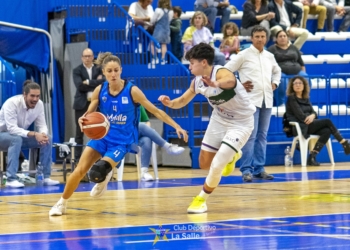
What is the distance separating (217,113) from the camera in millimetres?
8430

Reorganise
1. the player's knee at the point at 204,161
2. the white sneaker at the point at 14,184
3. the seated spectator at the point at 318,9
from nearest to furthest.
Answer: the player's knee at the point at 204,161
the white sneaker at the point at 14,184
the seated spectator at the point at 318,9

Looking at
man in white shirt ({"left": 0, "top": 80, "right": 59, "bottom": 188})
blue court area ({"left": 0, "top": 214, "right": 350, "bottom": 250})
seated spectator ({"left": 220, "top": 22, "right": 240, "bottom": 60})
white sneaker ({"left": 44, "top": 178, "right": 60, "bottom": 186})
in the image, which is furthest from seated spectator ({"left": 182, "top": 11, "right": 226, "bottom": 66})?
blue court area ({"left": 0, "top": 214, "right": 350, "bottom": 250})

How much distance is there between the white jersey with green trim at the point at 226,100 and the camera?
8070mm

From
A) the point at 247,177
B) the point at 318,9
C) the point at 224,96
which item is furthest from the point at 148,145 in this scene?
the point at 318,9

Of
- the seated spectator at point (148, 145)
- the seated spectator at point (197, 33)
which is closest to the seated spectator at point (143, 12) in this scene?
the seated spectator at point (197, 33)

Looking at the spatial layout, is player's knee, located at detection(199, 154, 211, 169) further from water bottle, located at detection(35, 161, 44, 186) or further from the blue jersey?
water bottle, located at detection(35, 161, 44, 186)

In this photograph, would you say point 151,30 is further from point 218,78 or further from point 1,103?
point 218,78

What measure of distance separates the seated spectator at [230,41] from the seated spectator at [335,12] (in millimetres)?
4109

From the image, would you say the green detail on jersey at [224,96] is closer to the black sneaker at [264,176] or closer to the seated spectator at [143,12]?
the black sneaker at [264,176]

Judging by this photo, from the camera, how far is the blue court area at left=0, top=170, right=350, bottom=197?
10.8m

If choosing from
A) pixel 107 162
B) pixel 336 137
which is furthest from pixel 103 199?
pixel 336 137

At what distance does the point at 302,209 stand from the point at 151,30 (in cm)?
873

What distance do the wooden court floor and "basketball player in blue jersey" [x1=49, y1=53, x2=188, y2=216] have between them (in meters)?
0.44

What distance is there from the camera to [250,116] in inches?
332
